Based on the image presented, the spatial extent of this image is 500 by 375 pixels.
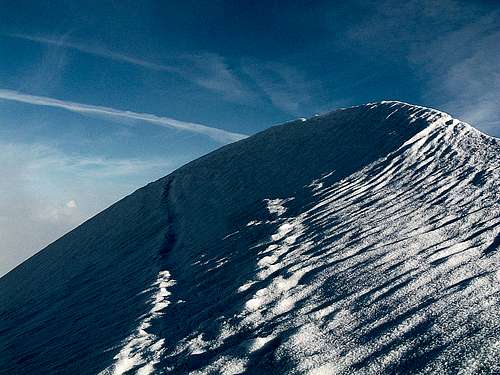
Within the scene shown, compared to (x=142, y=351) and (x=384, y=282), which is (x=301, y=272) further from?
(x=142, y=351)

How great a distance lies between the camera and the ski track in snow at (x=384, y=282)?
3.41 meters

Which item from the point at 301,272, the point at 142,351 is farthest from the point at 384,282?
the point at 142,351

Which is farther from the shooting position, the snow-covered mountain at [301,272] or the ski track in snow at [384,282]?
the snow-covered mountain at [301,272]

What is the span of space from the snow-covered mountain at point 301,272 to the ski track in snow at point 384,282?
0.05 feet

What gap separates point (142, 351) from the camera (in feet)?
14.5

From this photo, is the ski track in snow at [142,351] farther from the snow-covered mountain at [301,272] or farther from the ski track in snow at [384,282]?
the ski track in snow at [384,282]

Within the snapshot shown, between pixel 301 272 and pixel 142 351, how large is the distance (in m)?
1.68

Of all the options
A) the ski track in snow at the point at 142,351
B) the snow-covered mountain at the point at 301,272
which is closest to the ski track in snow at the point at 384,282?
the snow-covered mountain at the point at 301,272

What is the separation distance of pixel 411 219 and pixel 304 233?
1263mm

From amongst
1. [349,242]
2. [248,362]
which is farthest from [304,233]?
[248,362]

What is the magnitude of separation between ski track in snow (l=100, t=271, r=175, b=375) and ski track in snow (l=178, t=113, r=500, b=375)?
0.27m

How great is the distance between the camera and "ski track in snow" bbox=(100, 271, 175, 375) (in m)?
4.16

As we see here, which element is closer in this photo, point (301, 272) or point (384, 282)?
point (384, 282)

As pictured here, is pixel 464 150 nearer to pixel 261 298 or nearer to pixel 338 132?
pixel 338 132
